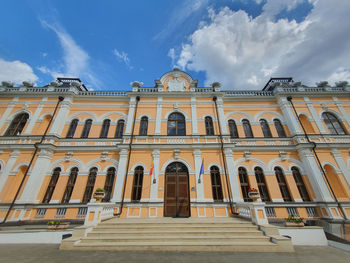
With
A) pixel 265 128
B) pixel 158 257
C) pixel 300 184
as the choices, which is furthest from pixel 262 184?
pixel 158 257

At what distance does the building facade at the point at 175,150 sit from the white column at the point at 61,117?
84 mm

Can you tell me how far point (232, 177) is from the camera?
9758 millimetres

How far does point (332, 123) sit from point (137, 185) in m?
17.4

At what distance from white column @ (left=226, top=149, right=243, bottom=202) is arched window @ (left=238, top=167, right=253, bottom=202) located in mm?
562

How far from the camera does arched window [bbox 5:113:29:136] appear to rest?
38.7 feet

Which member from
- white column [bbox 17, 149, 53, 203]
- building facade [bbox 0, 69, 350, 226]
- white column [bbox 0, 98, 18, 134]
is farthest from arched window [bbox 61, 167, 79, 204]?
white column [bbox 0, 98, 18, 134]

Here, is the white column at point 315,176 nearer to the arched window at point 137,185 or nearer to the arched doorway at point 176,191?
the arched doorway at point 176,191

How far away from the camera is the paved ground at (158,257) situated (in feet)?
14.3

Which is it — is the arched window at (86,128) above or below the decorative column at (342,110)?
below

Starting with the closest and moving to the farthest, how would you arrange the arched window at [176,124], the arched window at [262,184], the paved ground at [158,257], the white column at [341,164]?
the paved ground at [158,257], the arched window at [262,184], the white column at [341,164], the arched window at [176,124]

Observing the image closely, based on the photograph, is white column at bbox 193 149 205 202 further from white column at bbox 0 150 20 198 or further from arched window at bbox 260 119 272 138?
white column at bbox 0 150 20 198

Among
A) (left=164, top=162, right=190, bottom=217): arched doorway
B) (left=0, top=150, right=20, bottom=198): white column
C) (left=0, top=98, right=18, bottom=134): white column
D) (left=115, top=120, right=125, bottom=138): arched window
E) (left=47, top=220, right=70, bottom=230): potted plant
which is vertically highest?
(left=0, top=98, right=18, bottom=134): white column

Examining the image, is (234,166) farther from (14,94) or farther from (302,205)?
(14,94)

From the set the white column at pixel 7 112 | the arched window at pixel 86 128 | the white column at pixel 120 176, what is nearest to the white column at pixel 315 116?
the white column at pixel 120 176
